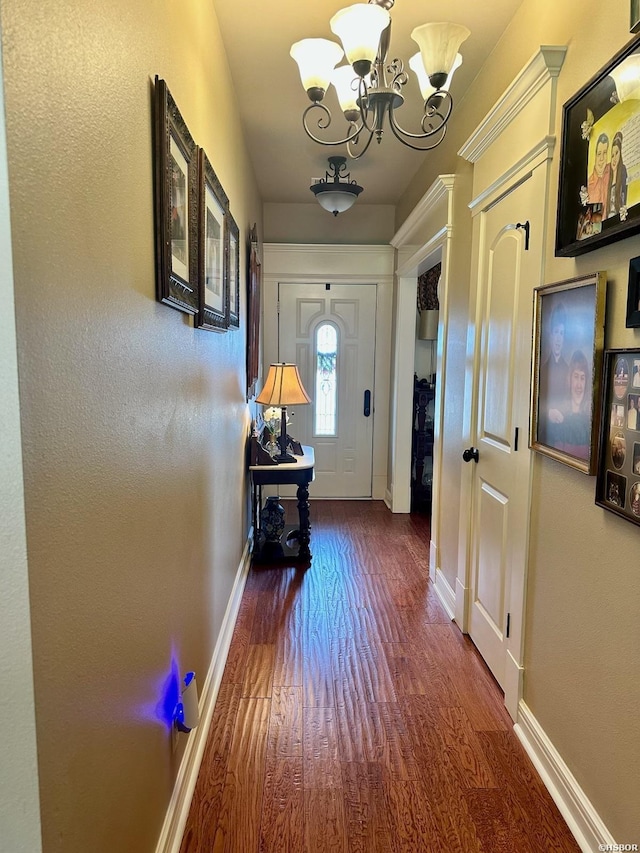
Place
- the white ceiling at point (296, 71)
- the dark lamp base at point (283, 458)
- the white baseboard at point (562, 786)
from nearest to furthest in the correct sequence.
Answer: the white baseboard at point (562, 786)
the white ceiling at point (296, 71)
the dark lamp base at point (283, 458)

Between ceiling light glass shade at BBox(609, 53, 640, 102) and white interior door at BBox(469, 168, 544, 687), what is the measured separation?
0.48 metres

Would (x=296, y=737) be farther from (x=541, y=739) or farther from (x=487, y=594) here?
(x=487, y=594)

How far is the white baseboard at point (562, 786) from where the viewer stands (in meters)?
1.46

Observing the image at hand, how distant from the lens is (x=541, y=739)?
5.93ft

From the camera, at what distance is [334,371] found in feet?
16.7

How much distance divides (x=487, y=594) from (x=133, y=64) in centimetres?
228

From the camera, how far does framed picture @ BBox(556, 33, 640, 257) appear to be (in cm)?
131

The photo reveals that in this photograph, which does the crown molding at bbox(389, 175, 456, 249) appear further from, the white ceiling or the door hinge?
the door hinge

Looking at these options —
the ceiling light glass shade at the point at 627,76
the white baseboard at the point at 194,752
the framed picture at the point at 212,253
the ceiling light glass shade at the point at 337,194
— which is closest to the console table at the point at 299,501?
the white baseboard at the point at 194,752

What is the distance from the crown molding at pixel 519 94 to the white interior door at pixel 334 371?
255 centimetres

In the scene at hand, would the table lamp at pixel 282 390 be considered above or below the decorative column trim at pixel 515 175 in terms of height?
below

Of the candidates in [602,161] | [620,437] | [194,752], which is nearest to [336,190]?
[602,161]

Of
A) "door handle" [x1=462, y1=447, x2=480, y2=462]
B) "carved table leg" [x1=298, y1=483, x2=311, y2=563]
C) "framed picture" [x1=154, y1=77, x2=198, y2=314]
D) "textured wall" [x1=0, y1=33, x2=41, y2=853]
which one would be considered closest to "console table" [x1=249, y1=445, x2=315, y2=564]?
"carved table leg" [x1=298, y1=483, x2=311, y2=563]

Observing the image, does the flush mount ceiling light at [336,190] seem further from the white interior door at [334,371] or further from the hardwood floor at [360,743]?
the hardwood floor at [360,743]
